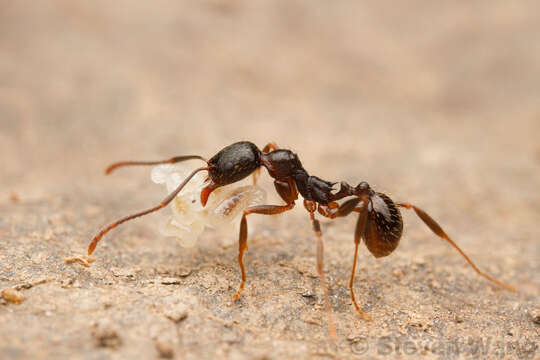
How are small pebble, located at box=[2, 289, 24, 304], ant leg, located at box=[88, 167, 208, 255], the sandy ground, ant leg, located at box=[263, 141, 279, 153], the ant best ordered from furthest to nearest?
ant leg, located at box=[263, 141, 279, 153]
the ant
ant leg, located at box=[88, 167, 208, 255]
the sandy ground
small pebble, located at box=[2, 289, 24, 304]

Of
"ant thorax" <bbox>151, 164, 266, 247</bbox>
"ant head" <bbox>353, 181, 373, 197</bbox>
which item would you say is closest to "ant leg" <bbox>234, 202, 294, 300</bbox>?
"ant thorax" <bbox>151, 164, 266, 247</bbox>

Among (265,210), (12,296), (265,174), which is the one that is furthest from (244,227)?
(265,174)

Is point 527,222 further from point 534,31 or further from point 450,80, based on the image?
point 534,31

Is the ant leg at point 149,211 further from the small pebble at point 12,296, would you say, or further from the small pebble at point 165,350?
the small pebble at point 165,350

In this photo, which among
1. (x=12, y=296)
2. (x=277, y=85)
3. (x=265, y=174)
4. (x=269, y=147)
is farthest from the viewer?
(x=277, y=85)

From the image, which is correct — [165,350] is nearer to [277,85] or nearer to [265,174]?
[265,174]

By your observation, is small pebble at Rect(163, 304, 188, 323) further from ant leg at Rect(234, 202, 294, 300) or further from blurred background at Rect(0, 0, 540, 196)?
blurred background at Rect(0, 0, 540, 196)

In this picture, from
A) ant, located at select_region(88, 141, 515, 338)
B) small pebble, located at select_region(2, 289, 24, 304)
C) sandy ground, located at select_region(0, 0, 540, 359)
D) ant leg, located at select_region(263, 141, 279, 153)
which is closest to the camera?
small pebble, located at select_region(2, 289, 24, 304)
